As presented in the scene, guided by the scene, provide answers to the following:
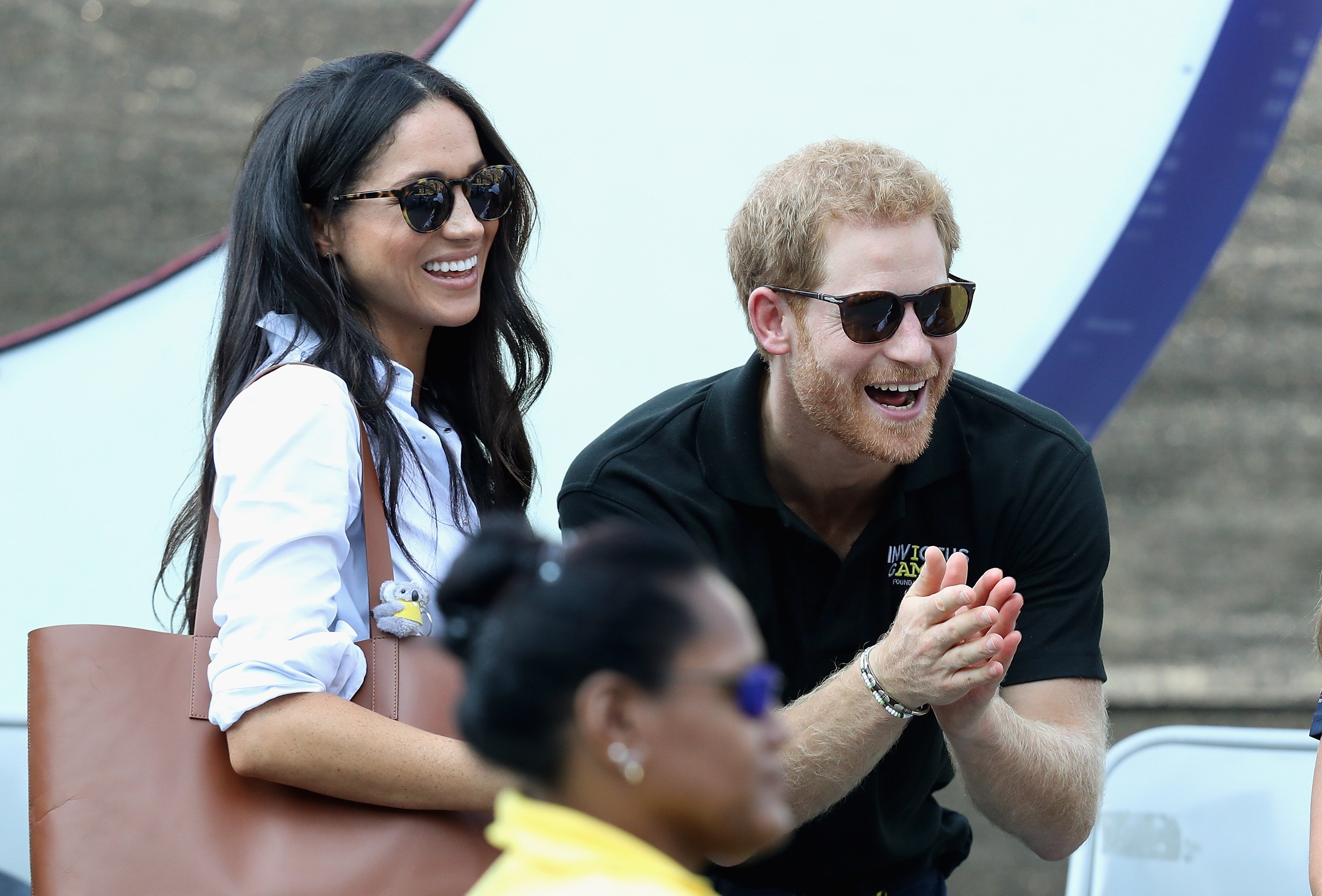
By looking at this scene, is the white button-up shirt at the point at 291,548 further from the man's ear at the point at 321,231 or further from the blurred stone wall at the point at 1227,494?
the blurred stone wall at the point at 1227,494

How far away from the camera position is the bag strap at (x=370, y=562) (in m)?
1.45

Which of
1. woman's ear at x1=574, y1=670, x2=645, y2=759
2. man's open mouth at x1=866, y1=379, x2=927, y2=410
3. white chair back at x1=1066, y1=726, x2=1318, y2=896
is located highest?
man's open mouth at x1=866, y1=379, x2=927, y2=410

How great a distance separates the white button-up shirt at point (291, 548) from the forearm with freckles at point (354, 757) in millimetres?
23

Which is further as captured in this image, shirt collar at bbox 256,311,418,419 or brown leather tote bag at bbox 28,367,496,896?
shirt collar at bbox 256,311,418,419

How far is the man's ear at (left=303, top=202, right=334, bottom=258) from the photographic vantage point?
1.75 m

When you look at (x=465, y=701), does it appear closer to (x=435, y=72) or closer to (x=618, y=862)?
(x=618, y=862)

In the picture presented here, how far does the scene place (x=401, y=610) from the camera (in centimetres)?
147

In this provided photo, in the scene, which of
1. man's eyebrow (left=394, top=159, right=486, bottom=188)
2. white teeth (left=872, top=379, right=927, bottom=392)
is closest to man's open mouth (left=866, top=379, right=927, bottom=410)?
white teeth (left=872, top=379, right=927, bottom=392)

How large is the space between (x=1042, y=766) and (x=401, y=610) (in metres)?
0.87

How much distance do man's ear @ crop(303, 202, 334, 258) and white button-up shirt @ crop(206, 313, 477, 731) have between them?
29cm

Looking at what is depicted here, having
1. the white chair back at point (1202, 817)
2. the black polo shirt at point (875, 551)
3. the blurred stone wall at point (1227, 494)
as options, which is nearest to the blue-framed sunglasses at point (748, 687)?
the black polo shirt at point (875, 551)

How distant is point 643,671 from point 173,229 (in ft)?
6.90

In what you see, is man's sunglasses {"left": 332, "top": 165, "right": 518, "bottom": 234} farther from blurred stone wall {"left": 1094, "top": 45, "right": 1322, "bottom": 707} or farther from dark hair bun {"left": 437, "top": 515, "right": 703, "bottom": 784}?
blurred stone wall {"left": 1094, "top": 45, "right": 1322, "bottom": 707}

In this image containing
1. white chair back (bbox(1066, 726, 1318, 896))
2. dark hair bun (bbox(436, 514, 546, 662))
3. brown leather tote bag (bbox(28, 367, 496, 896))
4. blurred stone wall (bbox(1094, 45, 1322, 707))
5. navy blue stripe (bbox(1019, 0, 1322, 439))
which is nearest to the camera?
dark hair bun (bbox(436, 514, 546, 662))
